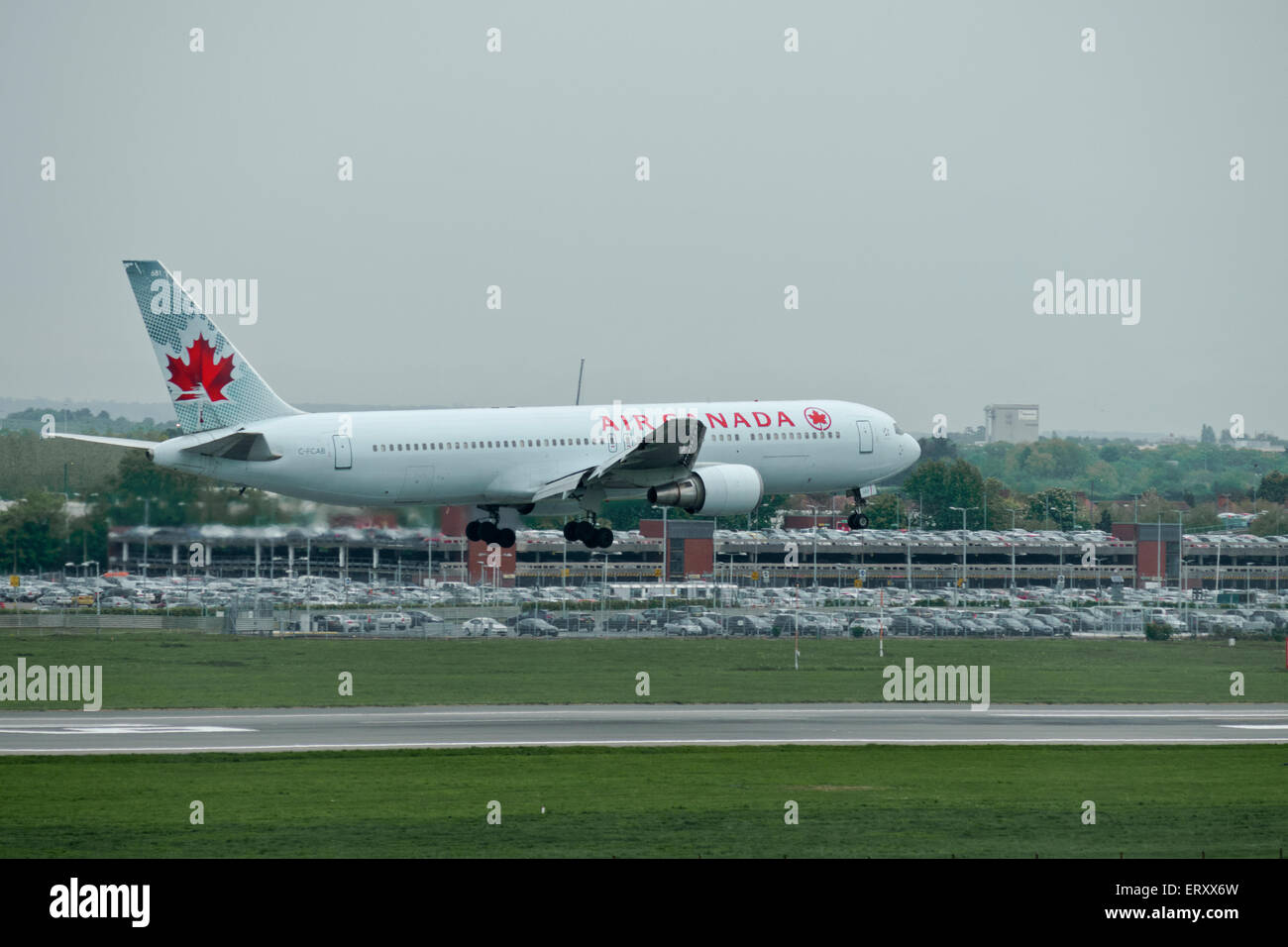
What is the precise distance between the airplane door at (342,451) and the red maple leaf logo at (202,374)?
4270 mm

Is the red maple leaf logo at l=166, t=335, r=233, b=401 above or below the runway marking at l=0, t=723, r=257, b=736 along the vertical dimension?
above

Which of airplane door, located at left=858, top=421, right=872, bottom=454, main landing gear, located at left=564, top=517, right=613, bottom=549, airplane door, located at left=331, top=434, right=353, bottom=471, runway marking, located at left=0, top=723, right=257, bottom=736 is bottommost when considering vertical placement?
runway marking, located at left=0, top=723, right=257, bottom=736

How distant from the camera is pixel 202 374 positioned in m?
64.3

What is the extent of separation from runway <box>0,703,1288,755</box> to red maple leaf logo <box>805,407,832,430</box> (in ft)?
40.4

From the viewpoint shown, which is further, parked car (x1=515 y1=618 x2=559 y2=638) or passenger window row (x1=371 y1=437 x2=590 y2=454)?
parked car (x1=515 y1=618 x2=559 y2=638)

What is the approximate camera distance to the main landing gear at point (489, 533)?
71.2m

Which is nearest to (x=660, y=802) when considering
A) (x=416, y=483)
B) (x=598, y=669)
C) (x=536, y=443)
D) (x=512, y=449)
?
(x=416, y=483)

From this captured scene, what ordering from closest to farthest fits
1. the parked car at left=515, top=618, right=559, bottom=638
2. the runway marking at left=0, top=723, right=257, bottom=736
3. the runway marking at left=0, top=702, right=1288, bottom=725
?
the runway marking at left=0, top=723, right=257, bottom=736
the runway marking at left=0, top=702, right=1288, bottom=725
the parked car at left=515, top=618, right=559, bottom=638

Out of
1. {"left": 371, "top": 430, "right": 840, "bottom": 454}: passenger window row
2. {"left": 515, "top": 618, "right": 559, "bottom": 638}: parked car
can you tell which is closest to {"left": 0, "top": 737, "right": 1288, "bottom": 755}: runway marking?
{"left": 371, "top": 430, "right": 840, "bottom": 454}: passenger window row

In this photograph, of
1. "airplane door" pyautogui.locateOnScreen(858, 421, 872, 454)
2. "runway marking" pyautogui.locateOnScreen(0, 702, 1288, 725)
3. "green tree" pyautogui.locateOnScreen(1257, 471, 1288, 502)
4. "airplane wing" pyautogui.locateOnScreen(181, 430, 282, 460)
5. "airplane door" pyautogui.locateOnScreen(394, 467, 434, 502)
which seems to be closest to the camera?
"runway marking" pyautogui.locateOnScreen(0, 702, 1288, 725)

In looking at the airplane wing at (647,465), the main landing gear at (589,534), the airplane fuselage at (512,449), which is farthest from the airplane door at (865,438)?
the main landing gear at (589,534)

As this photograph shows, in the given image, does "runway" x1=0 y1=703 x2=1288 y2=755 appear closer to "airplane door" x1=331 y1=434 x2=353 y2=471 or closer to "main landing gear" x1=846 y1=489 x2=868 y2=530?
"airplane door" x1=331 y1=434 x2=353 y2=471

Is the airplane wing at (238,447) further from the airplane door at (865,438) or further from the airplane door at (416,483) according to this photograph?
the airplane door at (865,438)

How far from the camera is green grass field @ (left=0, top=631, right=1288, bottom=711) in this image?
226ft
